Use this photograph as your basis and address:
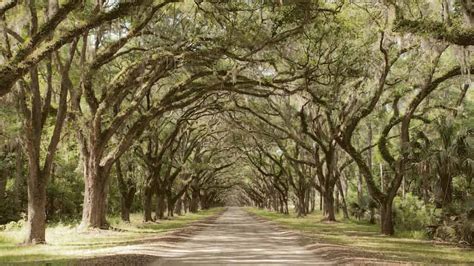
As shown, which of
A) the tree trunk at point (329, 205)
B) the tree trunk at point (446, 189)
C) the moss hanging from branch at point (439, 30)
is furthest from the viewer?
the tree trunk at point (329, 205)

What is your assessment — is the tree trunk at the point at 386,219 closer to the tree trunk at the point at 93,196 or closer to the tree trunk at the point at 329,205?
the tree trunk at the point at 329,205

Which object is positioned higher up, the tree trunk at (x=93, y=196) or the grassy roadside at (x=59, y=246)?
the tree trunk at (x=93, y=196)

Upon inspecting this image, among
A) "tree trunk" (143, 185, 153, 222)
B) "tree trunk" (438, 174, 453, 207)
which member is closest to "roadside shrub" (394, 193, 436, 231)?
"tree trunk" (438, 174, 453, 207)

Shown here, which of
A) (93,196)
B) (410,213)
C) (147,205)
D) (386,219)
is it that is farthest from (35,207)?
(410,213)

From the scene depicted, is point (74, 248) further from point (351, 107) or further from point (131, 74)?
point (351, 107)

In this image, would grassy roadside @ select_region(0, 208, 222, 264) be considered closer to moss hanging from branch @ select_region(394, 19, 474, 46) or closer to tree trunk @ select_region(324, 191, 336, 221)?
moss hanging from branch @ select_region(394, 19, 474, 46)

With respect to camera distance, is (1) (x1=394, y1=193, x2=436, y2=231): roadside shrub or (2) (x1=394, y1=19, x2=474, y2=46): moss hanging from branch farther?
(1) (x1=394, y1=193, x2=436, y2=231): roadside shrub

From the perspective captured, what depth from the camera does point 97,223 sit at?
21.6 metres

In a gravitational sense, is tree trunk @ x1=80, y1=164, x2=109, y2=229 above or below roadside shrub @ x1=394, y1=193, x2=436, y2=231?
above

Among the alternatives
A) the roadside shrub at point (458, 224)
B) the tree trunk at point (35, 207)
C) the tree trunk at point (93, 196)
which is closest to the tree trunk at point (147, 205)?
the tree trunk at point (93, 196)

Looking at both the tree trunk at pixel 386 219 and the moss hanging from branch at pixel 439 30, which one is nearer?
the moss hanging from branch at pixel 439 30

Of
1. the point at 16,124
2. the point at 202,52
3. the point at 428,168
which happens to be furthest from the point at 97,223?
the point at 428,168

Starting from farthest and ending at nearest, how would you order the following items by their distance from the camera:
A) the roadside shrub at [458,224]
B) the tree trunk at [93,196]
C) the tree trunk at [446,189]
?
the tree trunk at [93,196] < the tree trunk at [446,189] < the roadside shrub at [458,224]

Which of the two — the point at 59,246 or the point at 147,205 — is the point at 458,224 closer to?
the point at 59,246
